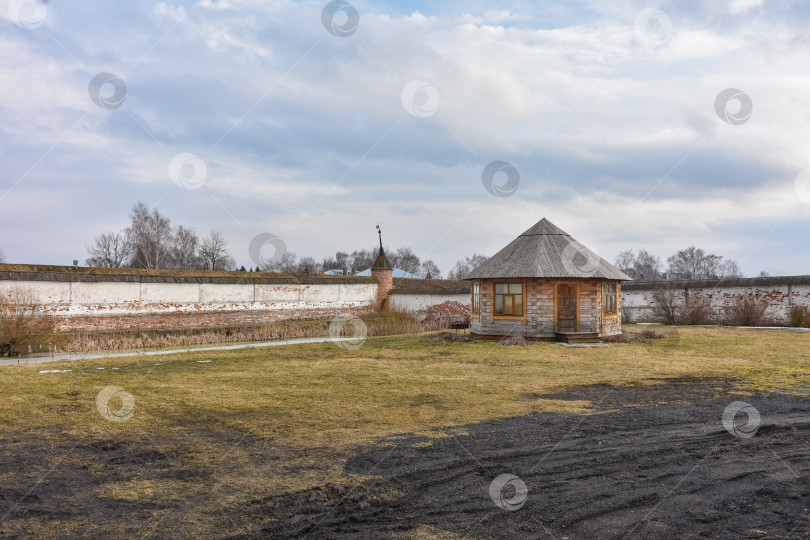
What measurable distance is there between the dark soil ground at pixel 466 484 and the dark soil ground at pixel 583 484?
0.06 ft

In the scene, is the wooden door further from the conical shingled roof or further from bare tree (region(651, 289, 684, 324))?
bare tree (region(651, 289, 684, 324))

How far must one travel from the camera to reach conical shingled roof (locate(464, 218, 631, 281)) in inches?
797

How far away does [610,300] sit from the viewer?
858 inches

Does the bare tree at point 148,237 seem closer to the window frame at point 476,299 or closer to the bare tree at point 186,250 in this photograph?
the bare tree at point 186,250

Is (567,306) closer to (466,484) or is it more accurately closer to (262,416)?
(262,416)

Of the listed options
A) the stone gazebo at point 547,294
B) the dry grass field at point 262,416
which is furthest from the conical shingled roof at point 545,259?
the dry grass field at point 262,416

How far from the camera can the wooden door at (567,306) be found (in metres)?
20.9

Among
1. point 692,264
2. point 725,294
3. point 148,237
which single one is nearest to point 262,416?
point 725,294

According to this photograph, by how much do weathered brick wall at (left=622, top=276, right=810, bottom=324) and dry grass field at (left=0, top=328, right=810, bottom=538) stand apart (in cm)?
1042

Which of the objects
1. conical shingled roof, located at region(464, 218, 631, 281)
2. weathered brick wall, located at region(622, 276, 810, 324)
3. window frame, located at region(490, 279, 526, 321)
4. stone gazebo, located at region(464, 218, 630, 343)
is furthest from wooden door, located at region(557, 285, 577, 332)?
weathered brick wall, located at region(622, 276, 810, 324)

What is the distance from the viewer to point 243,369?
556 inches

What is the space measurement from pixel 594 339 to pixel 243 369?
12376 millimetres

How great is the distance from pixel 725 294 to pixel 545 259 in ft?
43.7

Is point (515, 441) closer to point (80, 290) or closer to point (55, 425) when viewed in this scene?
point (55, 425)
